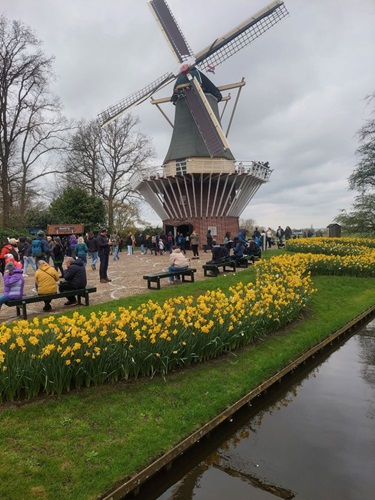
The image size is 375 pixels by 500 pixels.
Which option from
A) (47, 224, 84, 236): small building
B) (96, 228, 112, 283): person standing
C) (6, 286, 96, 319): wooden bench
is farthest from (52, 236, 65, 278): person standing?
(47, 224, 84, 236): small building

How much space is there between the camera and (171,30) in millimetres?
30812

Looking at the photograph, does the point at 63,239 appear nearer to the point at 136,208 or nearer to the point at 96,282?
the point at 96,282

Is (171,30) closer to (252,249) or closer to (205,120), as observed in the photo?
(205,120)

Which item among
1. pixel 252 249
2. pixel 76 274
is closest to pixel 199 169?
pixel 252 249

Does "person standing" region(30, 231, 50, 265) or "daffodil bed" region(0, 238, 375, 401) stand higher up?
"person standing" region(30, 231, 50, 265)

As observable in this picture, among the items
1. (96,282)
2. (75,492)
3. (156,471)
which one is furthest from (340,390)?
(96,282)

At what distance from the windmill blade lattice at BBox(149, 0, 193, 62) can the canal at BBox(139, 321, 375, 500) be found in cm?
3086

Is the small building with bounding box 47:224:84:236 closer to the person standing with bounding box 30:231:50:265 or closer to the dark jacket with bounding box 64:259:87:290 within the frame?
the person standing with bounding box 30:231:50:265

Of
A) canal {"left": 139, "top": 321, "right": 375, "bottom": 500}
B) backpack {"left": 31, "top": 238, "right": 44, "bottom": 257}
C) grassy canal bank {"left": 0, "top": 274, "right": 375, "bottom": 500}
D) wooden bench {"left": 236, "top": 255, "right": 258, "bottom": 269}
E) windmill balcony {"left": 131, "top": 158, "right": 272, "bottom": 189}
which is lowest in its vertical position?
canal {"left": 139, "top": 321, "right": 375, "bottom": 500}

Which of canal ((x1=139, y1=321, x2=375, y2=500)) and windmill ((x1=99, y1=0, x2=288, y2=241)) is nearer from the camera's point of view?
canal ((x1=139, y1=321, x2=375, y2=500))

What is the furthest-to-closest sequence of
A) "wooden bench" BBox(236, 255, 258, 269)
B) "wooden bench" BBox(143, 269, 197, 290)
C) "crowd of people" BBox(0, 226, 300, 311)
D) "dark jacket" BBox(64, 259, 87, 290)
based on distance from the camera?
"wooden bench" BBox(236, 255, 258, 269) < "wooden bench" BBox(143, 269, 197, 290) < "dark jacket" BBox(64, 259, 87, 290) < "crowd of people" BBox(0, 226, 300, 311)

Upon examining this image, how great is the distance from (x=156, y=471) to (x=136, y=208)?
41.5 metres

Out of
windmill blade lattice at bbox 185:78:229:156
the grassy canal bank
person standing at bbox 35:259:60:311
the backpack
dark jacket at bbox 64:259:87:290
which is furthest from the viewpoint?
windmill blade lattice at bbox 185:78:229:156

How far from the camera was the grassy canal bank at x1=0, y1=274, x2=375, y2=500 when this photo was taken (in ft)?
11.6
